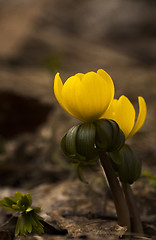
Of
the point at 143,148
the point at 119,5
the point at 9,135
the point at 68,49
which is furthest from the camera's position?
the point at 119,5

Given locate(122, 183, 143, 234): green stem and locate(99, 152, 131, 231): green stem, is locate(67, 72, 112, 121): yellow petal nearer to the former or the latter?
locate(99, 152, 131, 231): green stem

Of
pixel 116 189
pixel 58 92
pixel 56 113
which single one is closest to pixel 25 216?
pixel 116 189

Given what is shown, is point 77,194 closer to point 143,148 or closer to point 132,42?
point 143,148

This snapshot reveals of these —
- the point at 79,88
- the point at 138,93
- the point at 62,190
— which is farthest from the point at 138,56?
the point at 79,88

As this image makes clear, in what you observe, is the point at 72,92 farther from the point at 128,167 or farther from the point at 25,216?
the point at 25,216

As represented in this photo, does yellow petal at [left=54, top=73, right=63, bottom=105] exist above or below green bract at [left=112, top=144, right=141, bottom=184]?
above

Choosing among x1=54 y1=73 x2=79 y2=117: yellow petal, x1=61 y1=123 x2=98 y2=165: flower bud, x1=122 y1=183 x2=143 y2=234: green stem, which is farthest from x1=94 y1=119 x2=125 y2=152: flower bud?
x1=122 y1=183 x2=143 y2=234: green stem

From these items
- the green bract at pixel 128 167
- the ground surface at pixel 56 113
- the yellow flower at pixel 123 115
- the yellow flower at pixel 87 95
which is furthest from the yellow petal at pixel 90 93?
the ground surface at pixel 56 113
